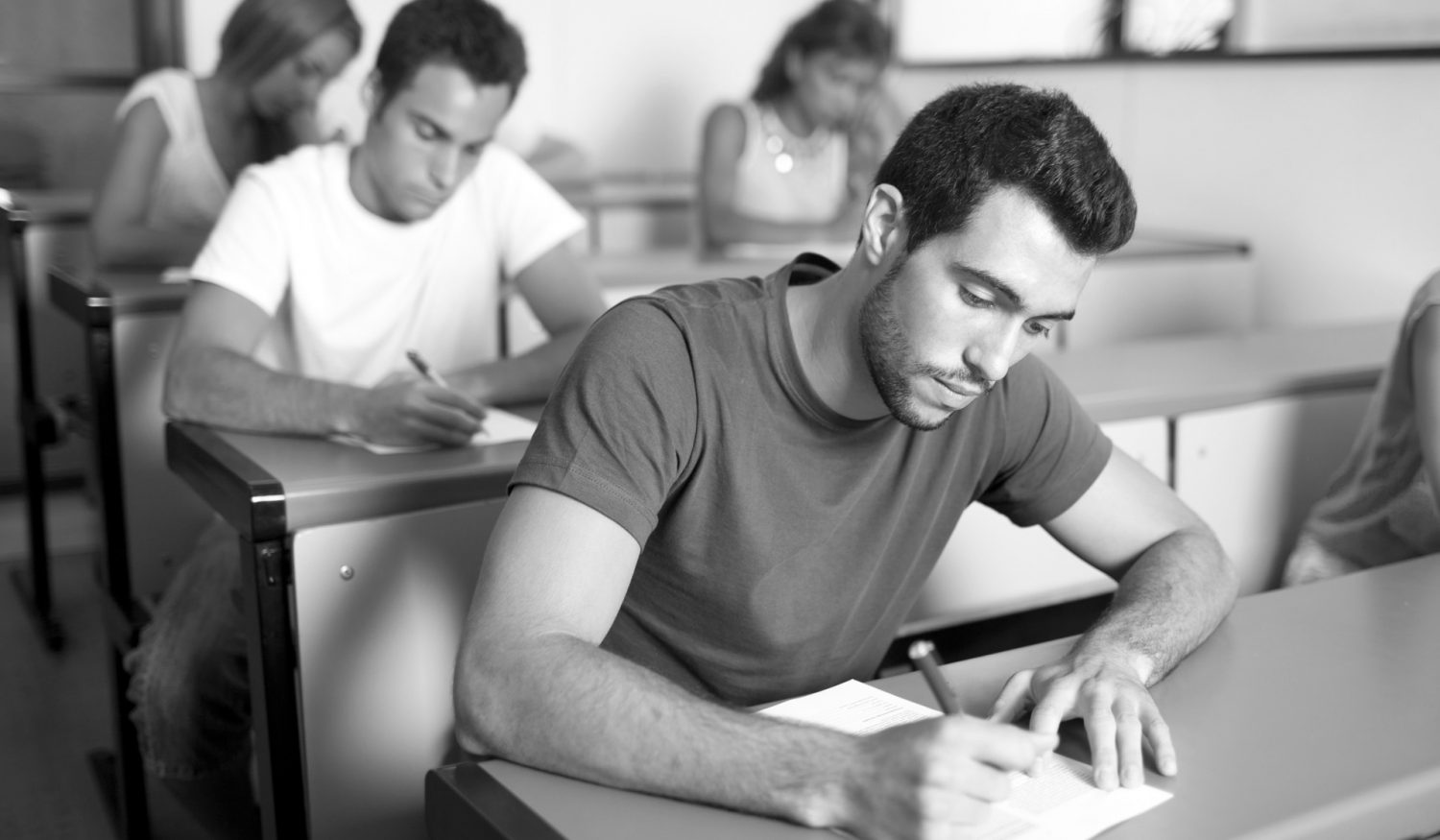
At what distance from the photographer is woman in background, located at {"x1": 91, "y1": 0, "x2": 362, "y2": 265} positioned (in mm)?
2787

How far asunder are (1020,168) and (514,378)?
99 centimetres

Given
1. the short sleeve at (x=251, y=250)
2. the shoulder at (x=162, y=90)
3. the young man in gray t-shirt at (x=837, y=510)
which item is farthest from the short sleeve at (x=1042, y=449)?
the shoulder at (x=162, y=90)

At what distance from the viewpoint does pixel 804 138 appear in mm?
3711

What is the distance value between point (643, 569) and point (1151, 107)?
279cm

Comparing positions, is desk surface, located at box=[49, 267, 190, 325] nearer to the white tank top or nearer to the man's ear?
the man's ear

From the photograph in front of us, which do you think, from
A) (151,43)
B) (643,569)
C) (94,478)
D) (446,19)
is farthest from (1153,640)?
(151,43)

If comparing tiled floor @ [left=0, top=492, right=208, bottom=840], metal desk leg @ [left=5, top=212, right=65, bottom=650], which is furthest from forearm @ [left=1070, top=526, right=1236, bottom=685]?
metal desk leg @ [left=5, top=212, right=65, bottom=650]

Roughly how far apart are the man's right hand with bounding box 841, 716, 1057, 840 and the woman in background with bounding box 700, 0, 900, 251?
105 inches

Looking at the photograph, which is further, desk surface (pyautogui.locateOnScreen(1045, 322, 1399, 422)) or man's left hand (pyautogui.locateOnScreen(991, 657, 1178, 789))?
desk surface (pyautogui.locateOnScreen(1045, 322, 1399, 422))

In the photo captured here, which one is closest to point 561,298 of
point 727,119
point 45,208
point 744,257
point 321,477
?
point 321,477

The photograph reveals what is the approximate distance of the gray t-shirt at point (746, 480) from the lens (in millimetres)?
1161

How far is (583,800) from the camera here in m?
0.92

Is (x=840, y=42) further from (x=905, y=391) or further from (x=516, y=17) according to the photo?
(x=905, y=391)

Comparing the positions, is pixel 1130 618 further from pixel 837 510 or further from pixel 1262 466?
pixel 1262 466
